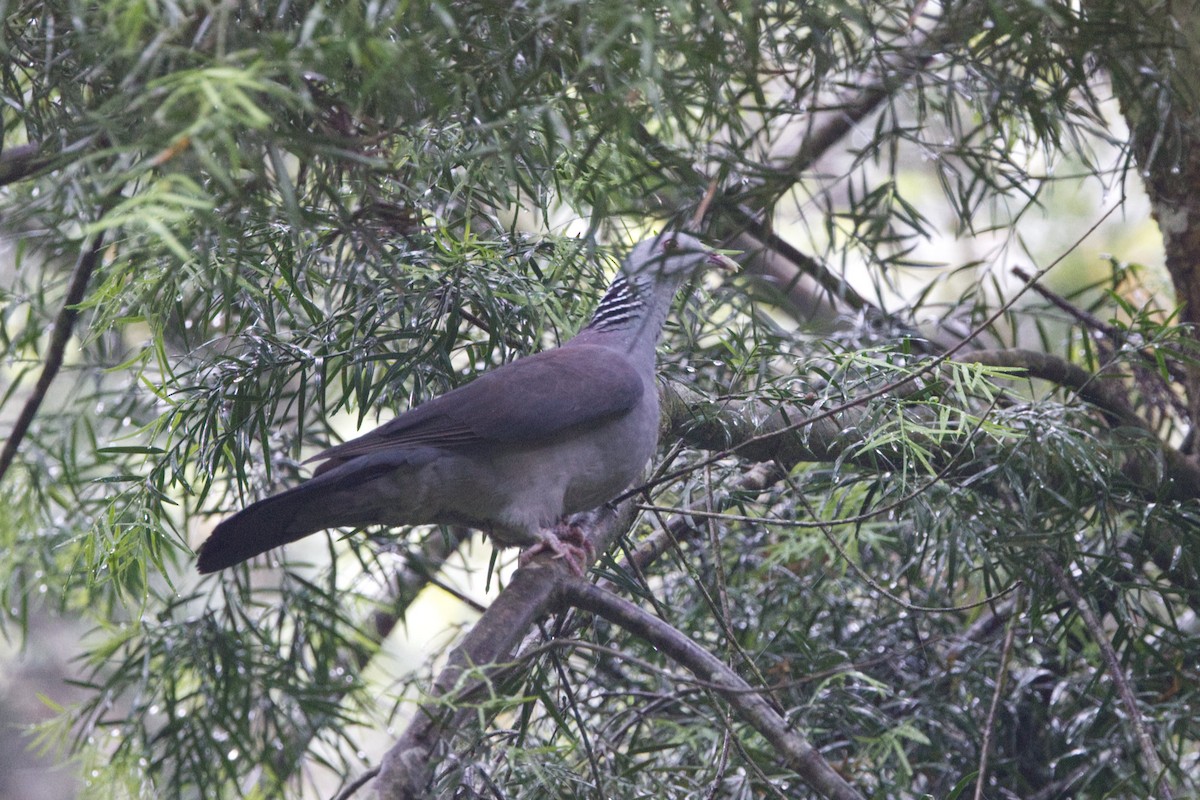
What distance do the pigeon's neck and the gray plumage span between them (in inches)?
2.5

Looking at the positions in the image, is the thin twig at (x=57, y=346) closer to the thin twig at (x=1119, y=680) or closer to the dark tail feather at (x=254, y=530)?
the dark tail feather at (x=254, y=530)

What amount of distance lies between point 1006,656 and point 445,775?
1371 mm

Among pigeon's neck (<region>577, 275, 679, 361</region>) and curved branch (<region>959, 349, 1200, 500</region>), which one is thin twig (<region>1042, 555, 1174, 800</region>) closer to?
curved branch (<region>959, 349, 1200, 500</region>)

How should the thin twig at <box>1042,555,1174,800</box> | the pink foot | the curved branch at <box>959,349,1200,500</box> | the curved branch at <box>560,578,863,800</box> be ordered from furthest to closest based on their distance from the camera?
the curved branch at <box>959,349,1200,500</box>, the pink foot, the thin twig at <box>1042,555,1174,800</box>, the curved branch at <box>560,578,863,800</box>

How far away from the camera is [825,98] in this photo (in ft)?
14.1

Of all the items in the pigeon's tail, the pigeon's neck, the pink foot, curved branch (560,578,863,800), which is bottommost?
curved branch (560,578,863,800)

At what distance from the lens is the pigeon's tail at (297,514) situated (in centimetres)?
220

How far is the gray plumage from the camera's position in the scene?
2.36 meters

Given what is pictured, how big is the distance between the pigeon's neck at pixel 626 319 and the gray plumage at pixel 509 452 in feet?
0.21

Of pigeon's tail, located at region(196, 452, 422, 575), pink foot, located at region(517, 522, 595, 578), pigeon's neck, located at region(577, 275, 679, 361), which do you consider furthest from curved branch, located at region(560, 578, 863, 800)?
pigeon's neck, located at region(577, 275, 679, 361)

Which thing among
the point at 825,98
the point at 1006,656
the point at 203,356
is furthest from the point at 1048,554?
the point at 825,98

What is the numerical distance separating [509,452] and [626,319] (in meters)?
0.51

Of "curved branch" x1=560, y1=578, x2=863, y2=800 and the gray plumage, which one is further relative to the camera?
the gray plumage

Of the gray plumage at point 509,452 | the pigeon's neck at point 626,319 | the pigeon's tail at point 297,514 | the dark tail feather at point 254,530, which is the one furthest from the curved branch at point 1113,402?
the dark tail feather at point 254,530
